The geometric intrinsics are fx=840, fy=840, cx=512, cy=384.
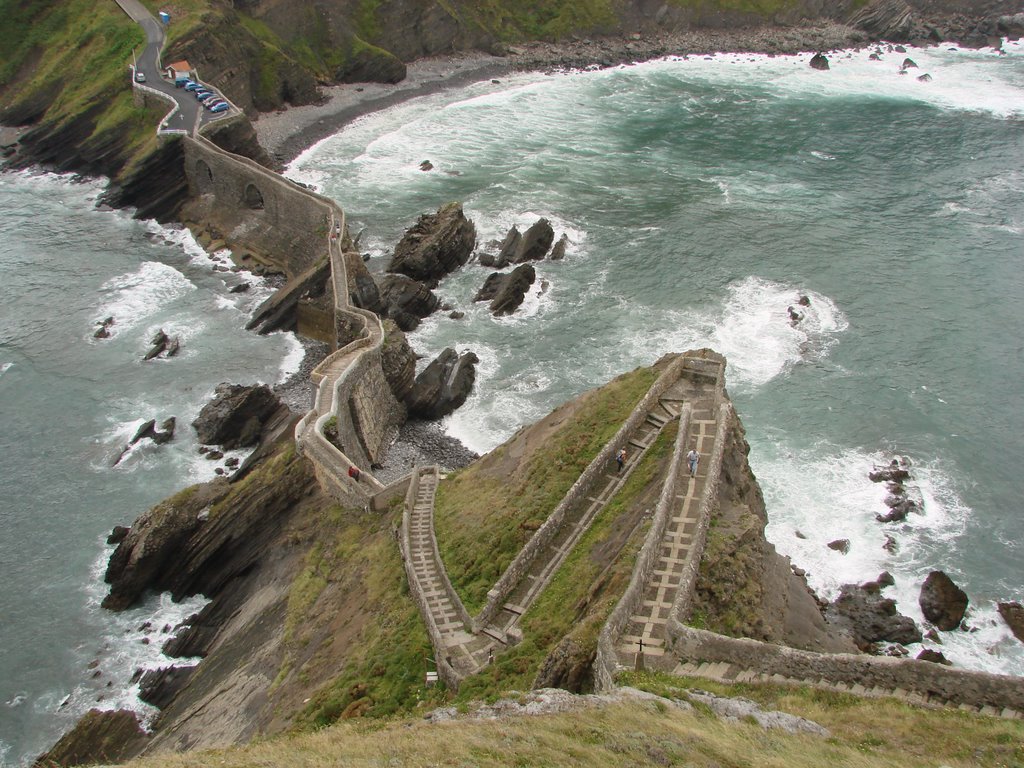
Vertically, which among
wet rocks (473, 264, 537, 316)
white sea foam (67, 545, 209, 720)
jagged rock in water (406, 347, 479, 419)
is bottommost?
white sea foam (67, 545, 209, 720)

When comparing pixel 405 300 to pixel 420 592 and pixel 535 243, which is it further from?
pixel 420 592

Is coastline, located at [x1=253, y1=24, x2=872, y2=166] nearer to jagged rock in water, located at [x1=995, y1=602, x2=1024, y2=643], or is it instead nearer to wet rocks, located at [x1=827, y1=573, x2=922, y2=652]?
wet rocks, located at [x1=827, y1=573, x2=922, y2=652]

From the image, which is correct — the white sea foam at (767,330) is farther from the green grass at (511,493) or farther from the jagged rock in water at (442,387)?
the green grass at (511,493)

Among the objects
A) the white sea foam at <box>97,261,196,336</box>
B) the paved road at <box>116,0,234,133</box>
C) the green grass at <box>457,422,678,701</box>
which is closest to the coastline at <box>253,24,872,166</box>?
the paved road at <box>116,0,234,133</box>

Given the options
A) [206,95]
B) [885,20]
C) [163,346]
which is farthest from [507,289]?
[885,20]

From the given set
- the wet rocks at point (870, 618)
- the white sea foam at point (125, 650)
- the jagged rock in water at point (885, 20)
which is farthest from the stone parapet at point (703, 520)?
the jagged rock in water at point (885, 20)

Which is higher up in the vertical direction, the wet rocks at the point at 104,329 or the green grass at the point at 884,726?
the green grass at the point at 884,726

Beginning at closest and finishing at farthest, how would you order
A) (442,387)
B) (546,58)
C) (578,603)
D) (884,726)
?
(884,726) < (578,603) < (442,387) < (546,58)
